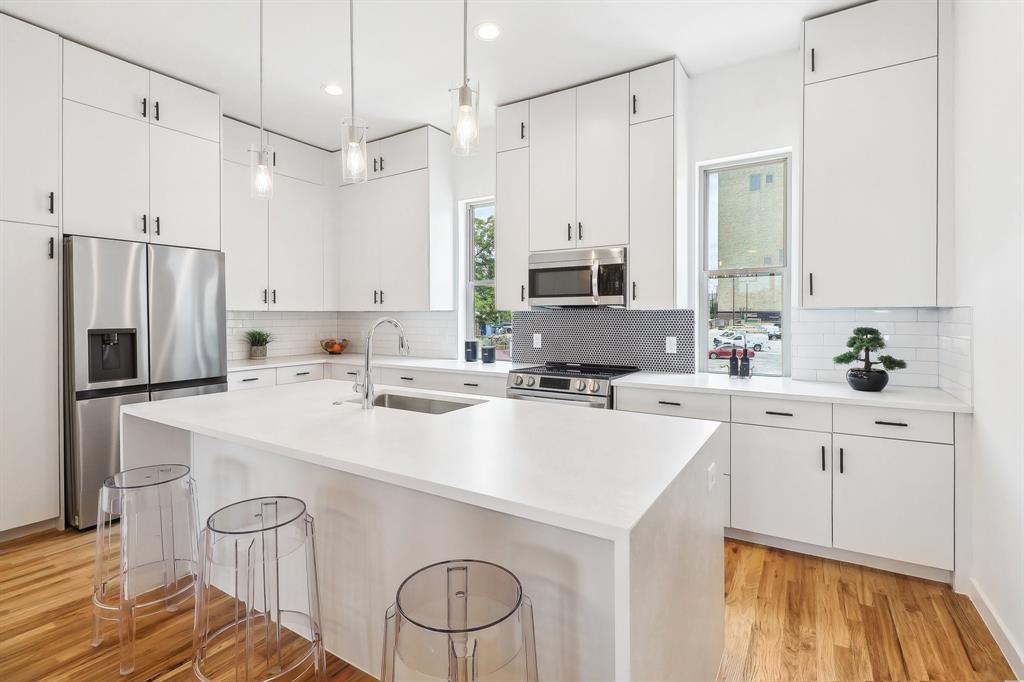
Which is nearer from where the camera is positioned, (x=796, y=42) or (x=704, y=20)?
(x=704, y=20)

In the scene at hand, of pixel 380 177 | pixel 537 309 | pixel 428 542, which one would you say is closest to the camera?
pixel 428 542

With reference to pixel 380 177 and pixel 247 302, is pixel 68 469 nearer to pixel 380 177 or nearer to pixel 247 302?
pixel 247 302

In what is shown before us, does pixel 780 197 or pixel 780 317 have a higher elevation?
pixel 780 197

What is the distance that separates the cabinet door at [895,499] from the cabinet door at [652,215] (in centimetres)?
133

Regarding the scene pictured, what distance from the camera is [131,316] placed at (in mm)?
3234

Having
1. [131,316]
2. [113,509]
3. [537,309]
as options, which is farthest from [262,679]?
[537,309]

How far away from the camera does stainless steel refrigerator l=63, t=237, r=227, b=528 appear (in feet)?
9.99

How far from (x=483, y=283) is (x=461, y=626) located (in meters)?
3.50

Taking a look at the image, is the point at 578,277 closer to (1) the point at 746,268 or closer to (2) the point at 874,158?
(1) the point at 746,268

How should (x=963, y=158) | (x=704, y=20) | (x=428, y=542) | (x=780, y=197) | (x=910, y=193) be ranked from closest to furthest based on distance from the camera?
(x=428, y=542)
(x=963, y=158)
(x=910, y=193)
(x=704, y=20)
(x=780, y=197)

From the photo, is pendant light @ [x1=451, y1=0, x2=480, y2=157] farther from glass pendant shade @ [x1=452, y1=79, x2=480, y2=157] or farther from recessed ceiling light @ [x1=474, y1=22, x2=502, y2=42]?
recessed ceiling light @ [x1=474, y1=22, x2=502, y2=42]

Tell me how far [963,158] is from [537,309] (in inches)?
103

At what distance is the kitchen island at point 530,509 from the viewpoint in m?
1.19

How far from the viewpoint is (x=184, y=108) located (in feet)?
11.9
